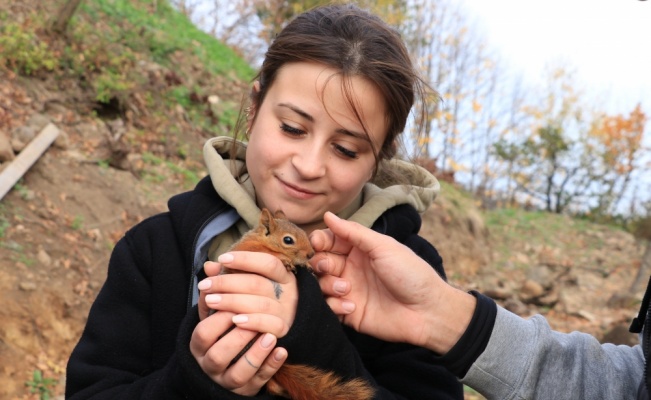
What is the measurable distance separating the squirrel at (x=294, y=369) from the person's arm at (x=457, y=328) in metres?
0.14

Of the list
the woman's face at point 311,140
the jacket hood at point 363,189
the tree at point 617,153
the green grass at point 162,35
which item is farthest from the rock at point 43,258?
the tree at point 617,153

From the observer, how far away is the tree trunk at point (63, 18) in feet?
28.2

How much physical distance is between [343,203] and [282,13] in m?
20.6

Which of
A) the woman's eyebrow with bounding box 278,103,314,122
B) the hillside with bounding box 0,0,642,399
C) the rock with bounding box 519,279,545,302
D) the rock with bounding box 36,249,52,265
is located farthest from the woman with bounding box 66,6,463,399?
the rock with bounding box 519,279,545,302

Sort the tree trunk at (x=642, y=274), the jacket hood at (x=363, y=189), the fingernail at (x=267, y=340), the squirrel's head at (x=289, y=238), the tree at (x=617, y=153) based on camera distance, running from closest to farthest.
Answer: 1. the fingernail at (x=267, y=340)
2. the squirrel's head at (x=289, y=238)
3. the jacket hood at (x=363, y=189)
4. the tree trunk at (x=642, y=274)
5. the tree at (x=617, y=153)

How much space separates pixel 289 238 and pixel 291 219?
312 mm

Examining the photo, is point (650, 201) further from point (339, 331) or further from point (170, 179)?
point (339, 331)

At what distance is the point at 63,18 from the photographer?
871cm

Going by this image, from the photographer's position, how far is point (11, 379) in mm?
4461

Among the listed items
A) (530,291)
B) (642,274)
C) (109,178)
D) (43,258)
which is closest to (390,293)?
(43,258)

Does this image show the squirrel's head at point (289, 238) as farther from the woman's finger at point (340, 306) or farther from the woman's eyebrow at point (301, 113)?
the woman's eyebrow at point (301, 113)

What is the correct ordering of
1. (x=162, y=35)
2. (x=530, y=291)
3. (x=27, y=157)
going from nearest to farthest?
(x=27, y=157), (x=530, y=291), (x=162, y=35)

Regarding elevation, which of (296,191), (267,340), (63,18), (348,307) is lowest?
(267,340)

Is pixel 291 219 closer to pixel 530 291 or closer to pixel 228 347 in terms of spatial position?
pixel 228 347
